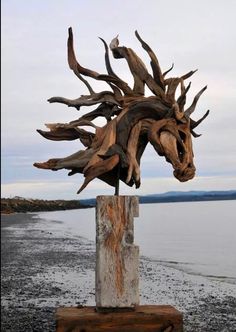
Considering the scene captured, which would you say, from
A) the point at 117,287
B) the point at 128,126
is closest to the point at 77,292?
the point at 117,287

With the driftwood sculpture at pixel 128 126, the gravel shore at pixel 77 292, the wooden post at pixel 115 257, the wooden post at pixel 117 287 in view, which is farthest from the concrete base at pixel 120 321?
the gravel shore at pixel 77 292

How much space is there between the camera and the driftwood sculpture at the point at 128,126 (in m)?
5.90

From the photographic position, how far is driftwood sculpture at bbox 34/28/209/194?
5.90 m

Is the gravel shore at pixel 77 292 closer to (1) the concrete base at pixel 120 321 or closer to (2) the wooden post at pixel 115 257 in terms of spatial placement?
(1) the concrete base at pixel 120 321

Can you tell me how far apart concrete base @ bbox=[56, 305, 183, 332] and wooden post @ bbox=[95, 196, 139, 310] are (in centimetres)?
12

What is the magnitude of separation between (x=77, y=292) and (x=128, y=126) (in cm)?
713

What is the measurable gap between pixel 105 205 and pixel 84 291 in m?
7.08

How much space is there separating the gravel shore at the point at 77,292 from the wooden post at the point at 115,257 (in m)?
3.21

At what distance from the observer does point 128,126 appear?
601 cm

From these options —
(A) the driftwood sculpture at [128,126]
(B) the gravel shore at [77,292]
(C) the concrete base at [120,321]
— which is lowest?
(B) the gravel shore at [77,292]

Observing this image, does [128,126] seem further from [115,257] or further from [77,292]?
[77,292]

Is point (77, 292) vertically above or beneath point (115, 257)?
beneath

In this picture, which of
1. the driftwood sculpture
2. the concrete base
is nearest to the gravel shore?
the concrete base

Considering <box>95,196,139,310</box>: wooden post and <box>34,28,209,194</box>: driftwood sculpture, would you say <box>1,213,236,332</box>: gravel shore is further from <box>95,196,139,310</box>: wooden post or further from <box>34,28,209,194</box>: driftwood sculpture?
<box>34,28,209,194</box>: driftwood sculpture
